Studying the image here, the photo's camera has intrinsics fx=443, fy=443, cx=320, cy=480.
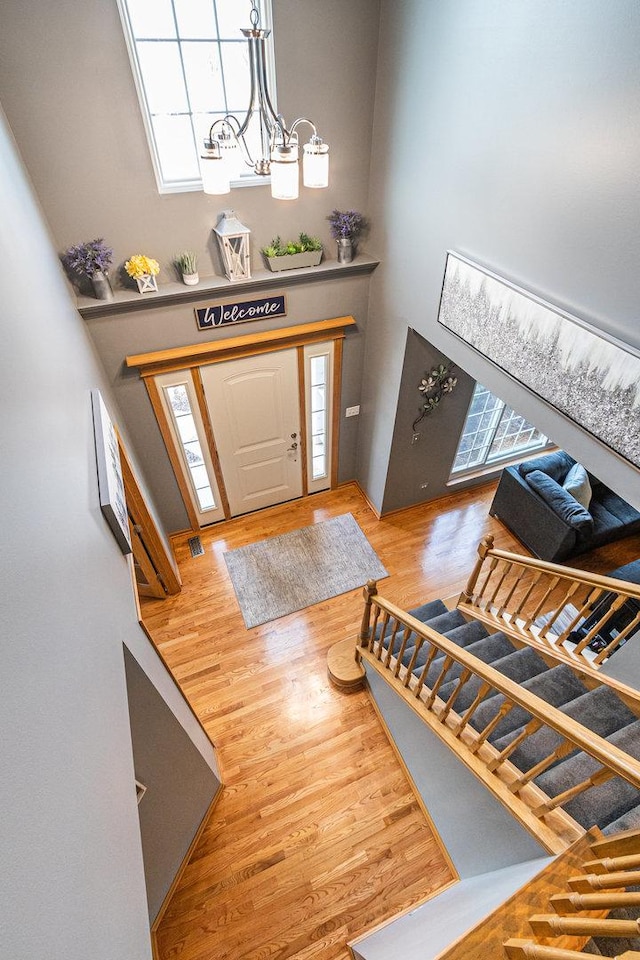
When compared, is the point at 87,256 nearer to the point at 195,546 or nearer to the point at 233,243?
the point at 233,243

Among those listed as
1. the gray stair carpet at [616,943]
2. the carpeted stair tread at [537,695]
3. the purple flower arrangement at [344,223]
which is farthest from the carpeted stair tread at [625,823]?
the purple flower arrangement at [344,223]

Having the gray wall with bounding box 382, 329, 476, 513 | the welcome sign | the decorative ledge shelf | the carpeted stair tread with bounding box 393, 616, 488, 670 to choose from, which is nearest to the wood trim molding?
the welcome sign

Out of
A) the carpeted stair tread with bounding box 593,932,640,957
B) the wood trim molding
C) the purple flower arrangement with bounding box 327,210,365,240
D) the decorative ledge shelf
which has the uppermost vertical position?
the purple flower arrangement with bounding box 327,210,365,240

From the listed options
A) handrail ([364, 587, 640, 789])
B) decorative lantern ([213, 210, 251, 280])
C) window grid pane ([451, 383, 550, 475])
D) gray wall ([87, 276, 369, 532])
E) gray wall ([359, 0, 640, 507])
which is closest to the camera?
handrail ([364, 587, 640, 789])

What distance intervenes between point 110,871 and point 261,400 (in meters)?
3.49

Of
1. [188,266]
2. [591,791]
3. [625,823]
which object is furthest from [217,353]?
[625,823]

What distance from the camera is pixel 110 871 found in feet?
3.32

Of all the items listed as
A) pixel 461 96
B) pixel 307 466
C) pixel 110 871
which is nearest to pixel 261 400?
pixel 307 466

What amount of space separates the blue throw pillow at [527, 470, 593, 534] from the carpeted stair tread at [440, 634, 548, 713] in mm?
1572

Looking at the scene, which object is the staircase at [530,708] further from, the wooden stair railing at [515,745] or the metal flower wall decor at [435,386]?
the metal flower wall decor at [435,386]

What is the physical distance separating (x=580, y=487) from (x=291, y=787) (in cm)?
361

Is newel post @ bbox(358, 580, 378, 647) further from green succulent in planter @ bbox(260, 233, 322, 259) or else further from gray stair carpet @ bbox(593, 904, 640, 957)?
green succulent in planter @ bbox(260, 233, 322, 259)

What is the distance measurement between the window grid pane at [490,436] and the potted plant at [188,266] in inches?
107

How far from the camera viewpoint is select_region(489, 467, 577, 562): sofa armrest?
159 inches
